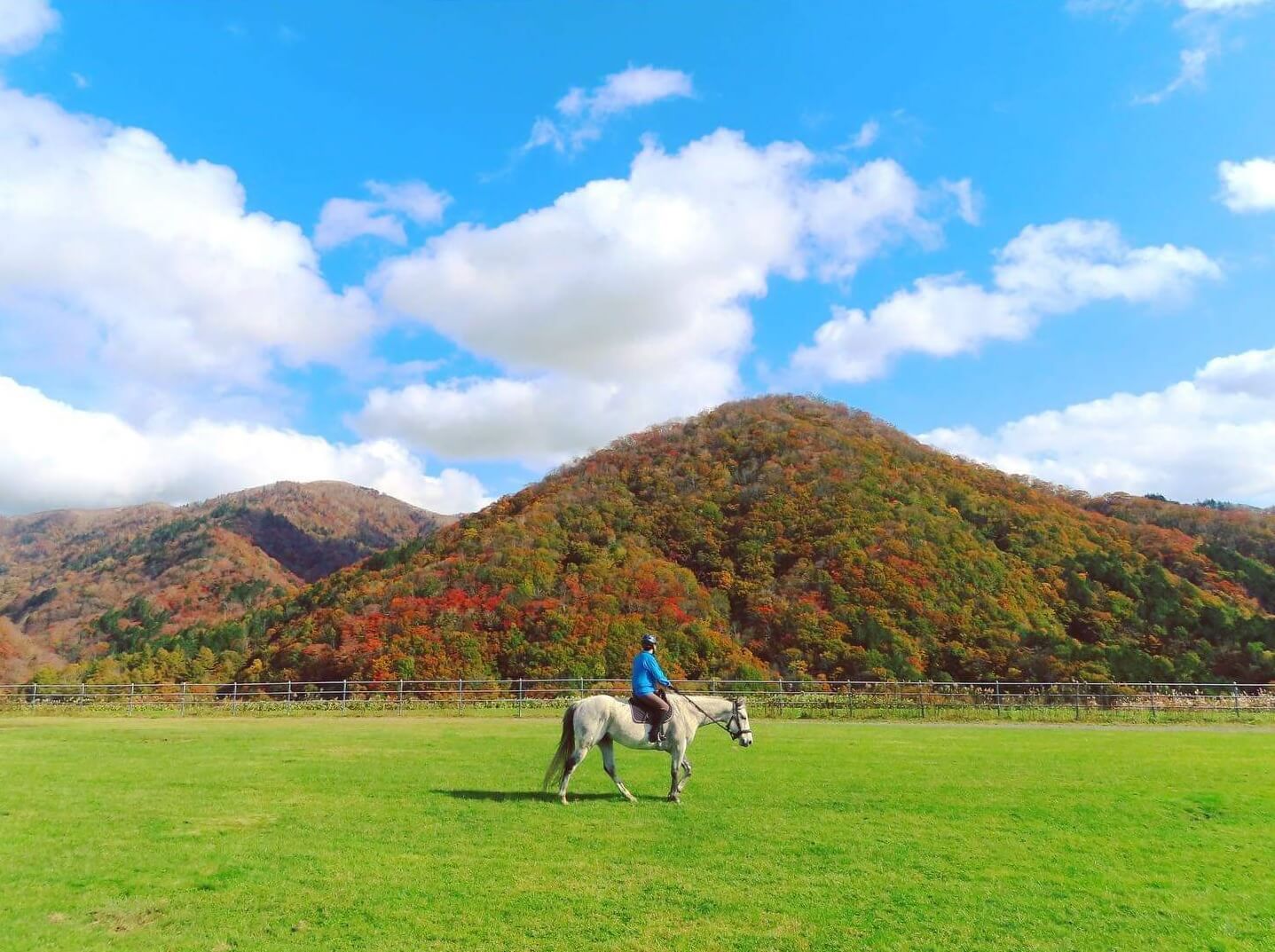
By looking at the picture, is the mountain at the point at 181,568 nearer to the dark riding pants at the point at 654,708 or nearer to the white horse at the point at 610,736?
the white horse at the point at 610,736

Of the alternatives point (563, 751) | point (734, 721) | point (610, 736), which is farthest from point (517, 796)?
point (734, 721)

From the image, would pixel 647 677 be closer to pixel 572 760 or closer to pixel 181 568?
pixel 572 760

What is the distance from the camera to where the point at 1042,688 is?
4272 cm

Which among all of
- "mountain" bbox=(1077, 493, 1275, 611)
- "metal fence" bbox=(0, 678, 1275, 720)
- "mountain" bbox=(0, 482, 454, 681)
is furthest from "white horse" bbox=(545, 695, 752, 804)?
A: "mountain" bbox=(0, 482, 454, 681)

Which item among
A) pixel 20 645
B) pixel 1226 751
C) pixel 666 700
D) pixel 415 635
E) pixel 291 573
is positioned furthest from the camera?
pixel 291 573

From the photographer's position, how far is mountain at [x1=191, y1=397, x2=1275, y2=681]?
48.8 metres

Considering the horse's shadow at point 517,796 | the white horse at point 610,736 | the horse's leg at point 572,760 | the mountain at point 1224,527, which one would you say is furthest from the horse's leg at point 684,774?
the mountain at point 1224,527

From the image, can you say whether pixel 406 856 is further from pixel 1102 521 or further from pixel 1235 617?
pixel 1102 521

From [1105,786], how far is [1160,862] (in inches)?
189

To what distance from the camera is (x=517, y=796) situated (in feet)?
37.0

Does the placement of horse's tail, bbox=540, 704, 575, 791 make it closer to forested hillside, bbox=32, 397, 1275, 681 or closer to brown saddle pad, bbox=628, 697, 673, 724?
brown saddle pad, bbox=628, 697, 673, 724

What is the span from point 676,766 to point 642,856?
349 cm

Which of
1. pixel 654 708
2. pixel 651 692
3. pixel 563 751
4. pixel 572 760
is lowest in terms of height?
pixel 572 760

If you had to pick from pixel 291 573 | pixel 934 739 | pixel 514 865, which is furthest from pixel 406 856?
pixel 291 573
